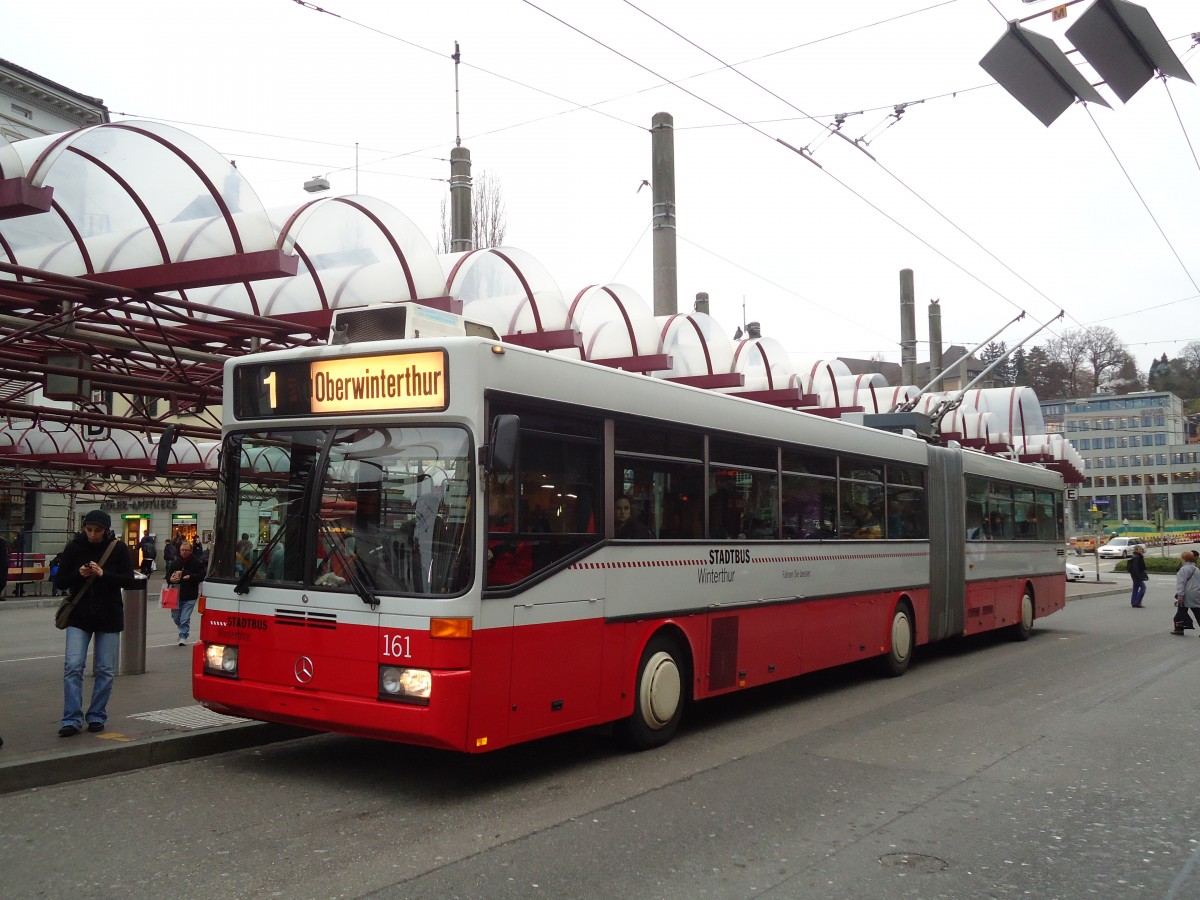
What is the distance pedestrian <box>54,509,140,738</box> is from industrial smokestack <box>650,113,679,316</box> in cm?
1464

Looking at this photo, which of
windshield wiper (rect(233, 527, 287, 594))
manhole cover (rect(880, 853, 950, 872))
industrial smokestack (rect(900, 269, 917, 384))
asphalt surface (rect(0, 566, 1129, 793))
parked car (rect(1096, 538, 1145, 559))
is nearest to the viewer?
manhole cover (rect(880, 853, 950, 872))

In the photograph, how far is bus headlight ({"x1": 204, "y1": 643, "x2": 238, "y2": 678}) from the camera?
25.1 ft

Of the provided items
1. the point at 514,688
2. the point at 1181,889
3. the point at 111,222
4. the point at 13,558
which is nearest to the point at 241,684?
the point at 514,688

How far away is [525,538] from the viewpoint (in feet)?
24.3

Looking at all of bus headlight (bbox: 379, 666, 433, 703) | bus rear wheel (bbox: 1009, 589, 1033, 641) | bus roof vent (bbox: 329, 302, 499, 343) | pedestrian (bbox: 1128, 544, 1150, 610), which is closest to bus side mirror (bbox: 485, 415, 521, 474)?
bus roof vent (bbox: 329, 302, 499, 343)

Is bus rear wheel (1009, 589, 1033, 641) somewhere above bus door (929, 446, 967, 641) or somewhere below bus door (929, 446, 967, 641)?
below

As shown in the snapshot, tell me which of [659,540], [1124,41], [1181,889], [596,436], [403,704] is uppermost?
[1124,41]

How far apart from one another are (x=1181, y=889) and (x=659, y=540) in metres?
4.54

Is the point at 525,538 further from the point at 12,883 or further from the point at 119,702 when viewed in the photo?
the point at 119,702

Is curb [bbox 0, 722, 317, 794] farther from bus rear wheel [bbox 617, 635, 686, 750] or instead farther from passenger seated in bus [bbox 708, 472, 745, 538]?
passenger seated in bus [bbox 708, 472, 745, 538]

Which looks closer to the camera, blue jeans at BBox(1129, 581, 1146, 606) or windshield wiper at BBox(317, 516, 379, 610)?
windshield wiper at BBox(317, 516, 379, 610)

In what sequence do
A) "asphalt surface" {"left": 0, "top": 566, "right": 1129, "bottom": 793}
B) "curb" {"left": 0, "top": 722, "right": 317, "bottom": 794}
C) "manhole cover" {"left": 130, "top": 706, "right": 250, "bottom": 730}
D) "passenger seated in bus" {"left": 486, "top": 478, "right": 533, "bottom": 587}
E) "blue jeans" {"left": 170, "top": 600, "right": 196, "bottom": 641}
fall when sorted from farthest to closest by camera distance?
1. "blue jeans" {"left": 170, "top": 600, "right": 196, "bottom": 641}
2. "manhole cover" {"left": 130, "top": 706, "right": 250, "bottom": 730}
3. "asphalt surface" {"left": 0, "top": 566, "right": 1129, "bottom": 793}
4. "curb" {"left": 0, "top": 722, "right": 317, "bottom": 794}
5. "passenger seated in bus" {"left": 486, "top": 478, "right": 533, "bottom": 587}

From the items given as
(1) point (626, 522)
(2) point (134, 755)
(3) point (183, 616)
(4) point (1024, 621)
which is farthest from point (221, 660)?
(4) point (1024, 621)

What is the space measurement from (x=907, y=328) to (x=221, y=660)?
34.7 meters
